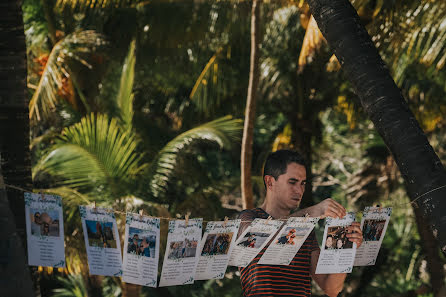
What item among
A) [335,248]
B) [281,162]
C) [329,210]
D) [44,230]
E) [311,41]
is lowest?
[335,248]

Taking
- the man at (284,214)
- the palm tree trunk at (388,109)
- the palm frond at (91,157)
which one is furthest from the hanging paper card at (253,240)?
the palm frond at (91,157)

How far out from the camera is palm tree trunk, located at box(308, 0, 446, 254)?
136 inches

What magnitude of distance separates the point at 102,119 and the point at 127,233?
591 centimetres

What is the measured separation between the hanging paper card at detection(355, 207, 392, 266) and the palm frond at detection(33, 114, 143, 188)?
218 inches

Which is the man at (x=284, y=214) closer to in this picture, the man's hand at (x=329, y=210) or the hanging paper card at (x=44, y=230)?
the man's hand at (x=329, y=210)

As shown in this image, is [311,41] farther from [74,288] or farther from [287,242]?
[74,288]

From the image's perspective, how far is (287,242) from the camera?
3693 mm

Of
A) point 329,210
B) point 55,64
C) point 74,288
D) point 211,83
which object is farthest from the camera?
point 74,288

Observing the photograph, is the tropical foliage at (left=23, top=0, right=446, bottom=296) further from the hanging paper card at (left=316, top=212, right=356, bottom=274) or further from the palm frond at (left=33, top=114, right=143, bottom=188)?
the hanging paper card at (left=316, top=212, right=356, bottom=274)

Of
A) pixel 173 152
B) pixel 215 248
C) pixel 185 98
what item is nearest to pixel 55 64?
pixel 173 152

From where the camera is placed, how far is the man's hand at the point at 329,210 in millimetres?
3553

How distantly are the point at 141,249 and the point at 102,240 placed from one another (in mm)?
216

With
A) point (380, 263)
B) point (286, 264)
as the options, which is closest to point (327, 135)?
point (380, 263)

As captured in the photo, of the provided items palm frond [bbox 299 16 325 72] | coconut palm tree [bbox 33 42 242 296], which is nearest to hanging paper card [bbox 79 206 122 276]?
coconut palm tree [bbox 33 42 242 296]
